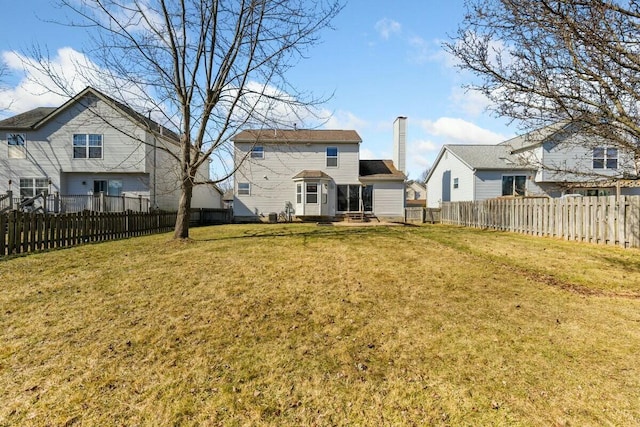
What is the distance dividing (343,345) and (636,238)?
10.9 metres

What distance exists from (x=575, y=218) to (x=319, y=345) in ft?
39.5

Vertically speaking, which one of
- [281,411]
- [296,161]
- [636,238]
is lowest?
[281,411]

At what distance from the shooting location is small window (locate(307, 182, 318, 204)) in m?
23.3

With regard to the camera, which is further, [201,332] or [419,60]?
[419,60]

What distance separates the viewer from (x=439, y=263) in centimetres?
759

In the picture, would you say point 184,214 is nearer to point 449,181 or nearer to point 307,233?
point 307,233

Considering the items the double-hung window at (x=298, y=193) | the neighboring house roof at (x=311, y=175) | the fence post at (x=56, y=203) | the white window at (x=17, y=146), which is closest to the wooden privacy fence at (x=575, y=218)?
the neighboring house roof at (x=311, y=175)

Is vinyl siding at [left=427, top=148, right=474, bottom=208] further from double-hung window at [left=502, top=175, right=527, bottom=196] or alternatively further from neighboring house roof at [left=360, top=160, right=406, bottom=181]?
neighboring house roof at [left=360, top=160, right=406, bottom=181]

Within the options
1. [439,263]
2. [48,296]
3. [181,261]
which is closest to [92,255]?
[181,261]

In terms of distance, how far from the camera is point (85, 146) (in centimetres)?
2244

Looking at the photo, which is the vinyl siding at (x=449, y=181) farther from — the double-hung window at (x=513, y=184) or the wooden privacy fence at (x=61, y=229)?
Result: the wooden privacy fence at (x=61, y=229)

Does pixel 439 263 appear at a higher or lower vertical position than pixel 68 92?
lower

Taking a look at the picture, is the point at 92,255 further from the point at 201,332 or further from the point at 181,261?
the point at 201,332

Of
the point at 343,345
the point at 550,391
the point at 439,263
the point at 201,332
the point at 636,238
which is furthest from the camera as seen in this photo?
the point at 636,238
